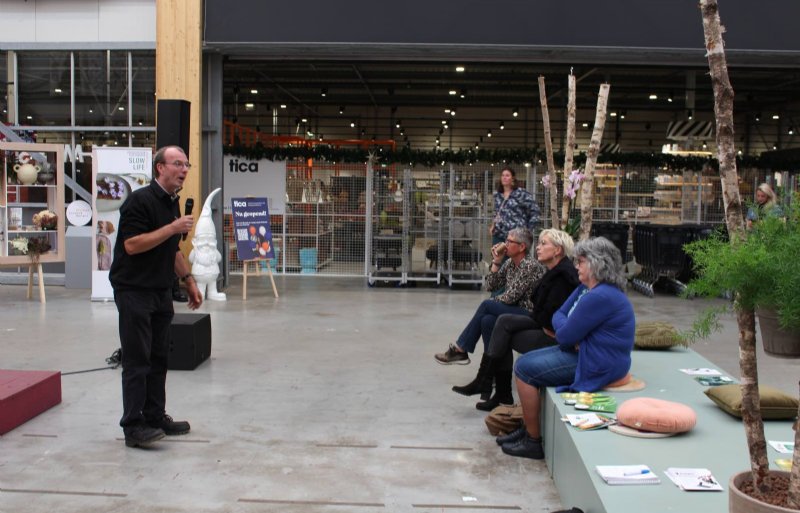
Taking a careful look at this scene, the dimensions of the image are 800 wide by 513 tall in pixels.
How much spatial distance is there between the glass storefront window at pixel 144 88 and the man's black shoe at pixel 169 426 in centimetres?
838

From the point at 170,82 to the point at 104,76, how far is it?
5.79 feet

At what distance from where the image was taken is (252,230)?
444 inches

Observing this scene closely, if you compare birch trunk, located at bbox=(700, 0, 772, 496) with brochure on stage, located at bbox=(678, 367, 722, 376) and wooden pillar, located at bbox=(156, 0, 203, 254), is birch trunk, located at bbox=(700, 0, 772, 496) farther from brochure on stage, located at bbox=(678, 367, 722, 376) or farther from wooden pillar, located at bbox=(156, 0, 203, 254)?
wooden pillar, located at bbox=(156, 0, 203, 254)

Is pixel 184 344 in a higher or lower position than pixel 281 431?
higher

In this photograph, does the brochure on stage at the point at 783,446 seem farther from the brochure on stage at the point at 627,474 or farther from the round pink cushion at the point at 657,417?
the brochure on stage at the point at 627,474

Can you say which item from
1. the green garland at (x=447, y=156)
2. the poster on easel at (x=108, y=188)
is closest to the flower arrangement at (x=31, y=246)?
the poster on easel at (x=108, y=188)

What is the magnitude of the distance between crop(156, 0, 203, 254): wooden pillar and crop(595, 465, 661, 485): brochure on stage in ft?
29.5

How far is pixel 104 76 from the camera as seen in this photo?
487 inches

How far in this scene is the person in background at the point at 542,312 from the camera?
527 centimetres

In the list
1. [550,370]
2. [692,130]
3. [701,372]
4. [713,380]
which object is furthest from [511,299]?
[692,130]

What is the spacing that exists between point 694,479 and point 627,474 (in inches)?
10.5

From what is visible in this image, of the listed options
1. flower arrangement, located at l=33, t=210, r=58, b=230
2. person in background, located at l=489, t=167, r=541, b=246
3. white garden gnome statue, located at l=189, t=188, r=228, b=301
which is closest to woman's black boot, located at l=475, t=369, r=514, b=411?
person in background, located at l=489, t=167, r=541, b=246

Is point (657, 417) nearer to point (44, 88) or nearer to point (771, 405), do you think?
point (771, 405)

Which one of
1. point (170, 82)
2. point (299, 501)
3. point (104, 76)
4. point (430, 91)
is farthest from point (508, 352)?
point (430, 91)
